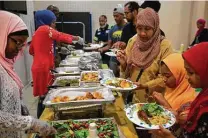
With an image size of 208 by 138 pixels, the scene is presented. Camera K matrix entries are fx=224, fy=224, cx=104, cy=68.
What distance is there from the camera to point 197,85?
0.88 m

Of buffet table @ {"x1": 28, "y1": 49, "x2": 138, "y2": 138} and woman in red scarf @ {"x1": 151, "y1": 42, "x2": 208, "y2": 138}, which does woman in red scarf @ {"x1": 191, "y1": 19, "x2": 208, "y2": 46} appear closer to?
buffet table @ {"x1": 28, "y1": 49, "x2": 138, "y2": 138}

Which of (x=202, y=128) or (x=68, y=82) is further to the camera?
(x=68, y=82)

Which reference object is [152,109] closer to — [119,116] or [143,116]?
[143,116]

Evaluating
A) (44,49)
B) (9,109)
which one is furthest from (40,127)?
(44,49)

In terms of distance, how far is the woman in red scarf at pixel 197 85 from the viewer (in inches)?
31.9

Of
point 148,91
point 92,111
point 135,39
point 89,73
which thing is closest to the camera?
Result: point 92,111

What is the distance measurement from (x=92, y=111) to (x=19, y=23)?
2.07ft

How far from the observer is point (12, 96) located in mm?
926

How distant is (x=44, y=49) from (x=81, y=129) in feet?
4.66

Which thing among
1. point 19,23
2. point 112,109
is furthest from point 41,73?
point 19,23

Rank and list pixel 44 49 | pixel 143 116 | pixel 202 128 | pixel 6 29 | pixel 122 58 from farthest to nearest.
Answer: pixel 44 49, pixel 122 58, pixel 143 116, pixel 6 29, pixel 202 128

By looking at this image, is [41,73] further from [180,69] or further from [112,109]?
[180,69]

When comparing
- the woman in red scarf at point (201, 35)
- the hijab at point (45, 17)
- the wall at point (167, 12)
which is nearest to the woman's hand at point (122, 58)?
the hijab at point (45, 17)

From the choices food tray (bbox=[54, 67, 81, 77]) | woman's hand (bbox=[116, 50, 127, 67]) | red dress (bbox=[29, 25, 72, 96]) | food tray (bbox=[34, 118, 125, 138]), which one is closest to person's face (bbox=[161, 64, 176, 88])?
food tray (bbox=[34, 118, 125, 138])
